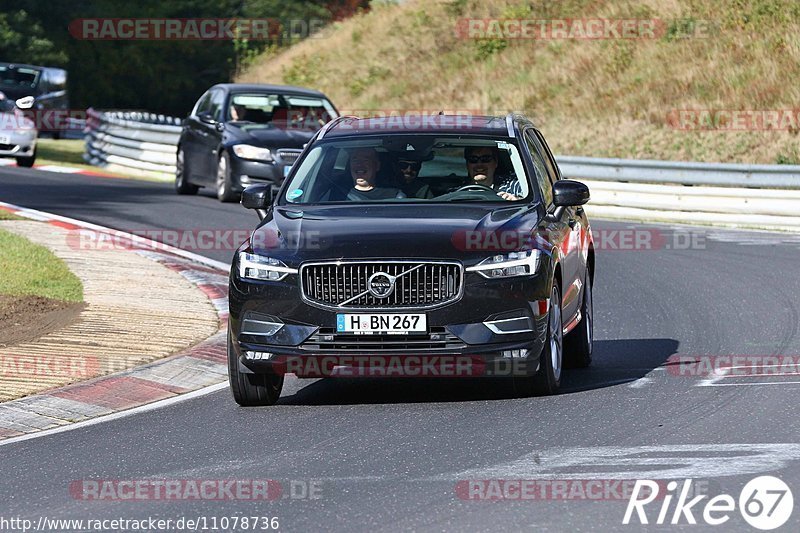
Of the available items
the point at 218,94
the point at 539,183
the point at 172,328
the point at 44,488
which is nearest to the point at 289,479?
the point at 44,488

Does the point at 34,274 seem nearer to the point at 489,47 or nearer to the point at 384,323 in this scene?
the point at 384,323

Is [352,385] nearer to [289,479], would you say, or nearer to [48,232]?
[289,479]

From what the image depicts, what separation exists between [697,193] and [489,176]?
13.4 meters

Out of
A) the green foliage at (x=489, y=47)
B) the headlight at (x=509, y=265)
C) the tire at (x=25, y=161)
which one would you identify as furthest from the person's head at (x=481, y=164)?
the green foliage at (x=489, y=47)

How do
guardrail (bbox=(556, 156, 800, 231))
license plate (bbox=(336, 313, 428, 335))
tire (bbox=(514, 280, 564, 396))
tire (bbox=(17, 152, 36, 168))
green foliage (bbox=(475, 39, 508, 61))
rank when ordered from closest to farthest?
license plate (bbox=(336, 313, 428, 335)) → tire (bbox=(514, 280, 564, 396)) → guardrail (bbox=(556, 156, 800, 231)) → tire (bbox=(17, 152, 36, 168)) → green foliage (bbox=(475, 39, 508, 61))

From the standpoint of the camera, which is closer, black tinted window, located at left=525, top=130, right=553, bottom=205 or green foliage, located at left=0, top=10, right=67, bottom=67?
black tinted window, located at left=525, top=130, right=553, bottom=205

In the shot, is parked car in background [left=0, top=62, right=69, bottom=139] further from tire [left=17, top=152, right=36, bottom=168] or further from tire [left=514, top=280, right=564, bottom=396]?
tire [left=514, top=280, right=564, bottom=396]

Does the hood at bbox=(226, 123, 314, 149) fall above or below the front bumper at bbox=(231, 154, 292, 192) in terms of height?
above

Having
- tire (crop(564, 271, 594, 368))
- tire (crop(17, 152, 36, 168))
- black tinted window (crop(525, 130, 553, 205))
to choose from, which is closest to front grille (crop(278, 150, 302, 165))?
tire (crop(17, 152, 36, 168))

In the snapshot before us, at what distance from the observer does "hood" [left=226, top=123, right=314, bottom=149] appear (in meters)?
23.2

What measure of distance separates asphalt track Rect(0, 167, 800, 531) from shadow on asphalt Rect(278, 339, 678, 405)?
0.8 inches

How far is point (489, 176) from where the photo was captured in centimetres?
1046

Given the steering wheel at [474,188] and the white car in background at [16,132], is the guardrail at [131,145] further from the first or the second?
the steering wheel at [474,188]

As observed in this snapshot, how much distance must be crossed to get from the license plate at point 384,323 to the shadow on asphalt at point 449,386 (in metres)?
0.70
